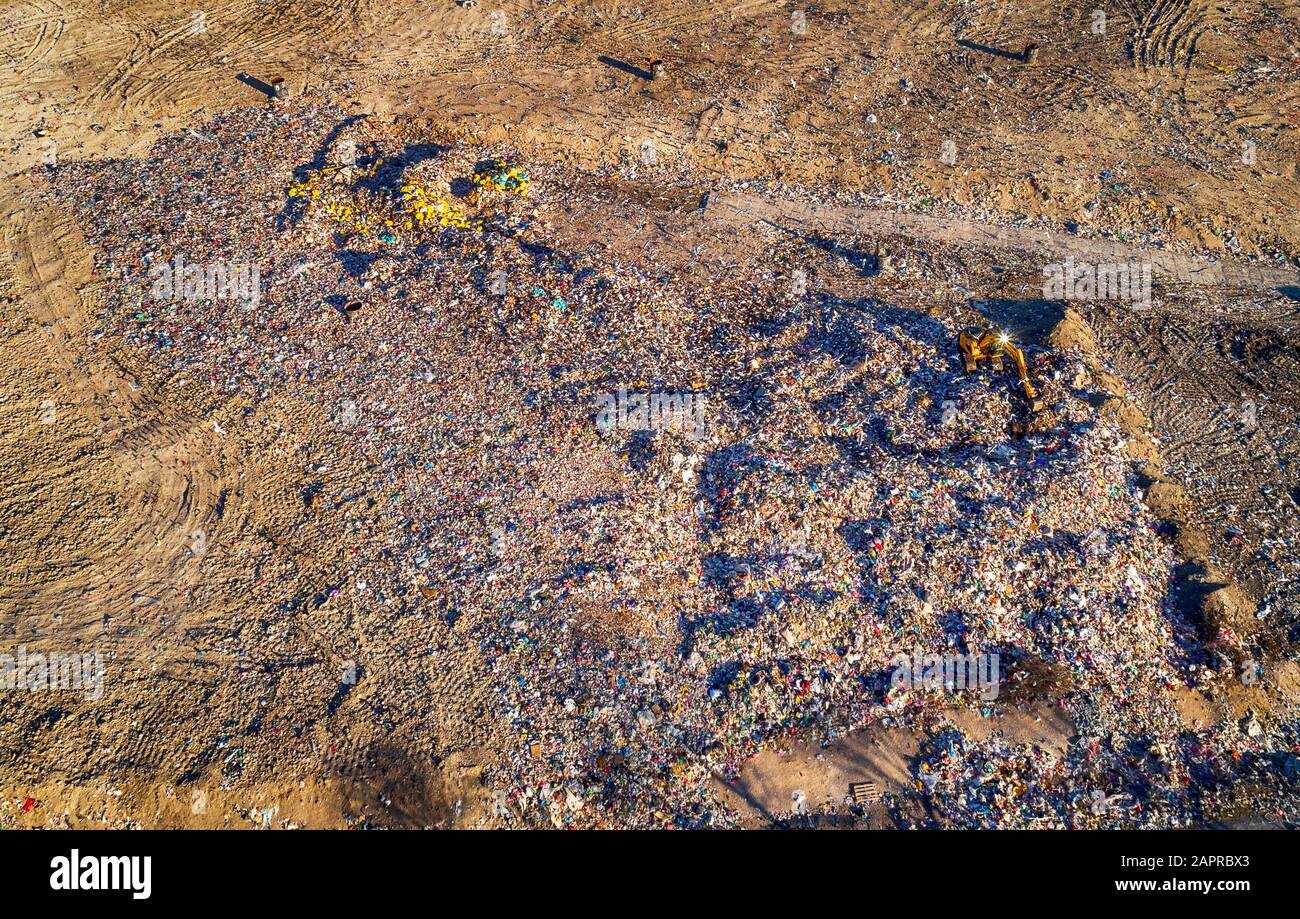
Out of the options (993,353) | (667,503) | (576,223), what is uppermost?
(993,353)

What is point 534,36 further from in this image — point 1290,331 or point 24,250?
point 1290,331

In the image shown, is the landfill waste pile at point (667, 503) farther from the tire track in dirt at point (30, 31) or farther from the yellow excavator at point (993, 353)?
the tire track in dirt at point (30, 31)

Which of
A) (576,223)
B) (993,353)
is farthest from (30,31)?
(993,353)

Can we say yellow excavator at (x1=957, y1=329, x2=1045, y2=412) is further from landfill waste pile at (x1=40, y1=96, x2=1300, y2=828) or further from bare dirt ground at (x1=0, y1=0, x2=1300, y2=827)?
bare dirt ground at (x1=0, y1=0, x2=1300, y2=827)

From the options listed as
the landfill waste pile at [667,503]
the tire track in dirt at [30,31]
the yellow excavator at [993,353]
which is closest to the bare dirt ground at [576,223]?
the tire track in dirt at [30,31]

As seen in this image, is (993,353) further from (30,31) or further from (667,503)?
(30,31)

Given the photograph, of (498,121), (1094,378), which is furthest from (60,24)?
(1094,378)
